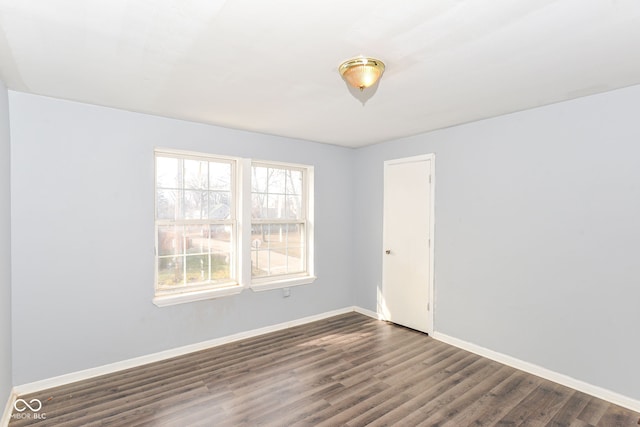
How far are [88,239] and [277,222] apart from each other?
6.69ft

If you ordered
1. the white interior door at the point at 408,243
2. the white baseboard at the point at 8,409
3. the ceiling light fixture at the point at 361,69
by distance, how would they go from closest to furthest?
the ceiling light fixture at the point at 361,69
the white baseboard at the point at 8,409
the white interior door at the point at 408,243

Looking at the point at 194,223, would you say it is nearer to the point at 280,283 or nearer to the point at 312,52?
the point at 280,283

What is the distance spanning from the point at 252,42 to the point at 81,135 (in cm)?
204

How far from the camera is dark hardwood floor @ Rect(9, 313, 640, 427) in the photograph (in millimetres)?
2365

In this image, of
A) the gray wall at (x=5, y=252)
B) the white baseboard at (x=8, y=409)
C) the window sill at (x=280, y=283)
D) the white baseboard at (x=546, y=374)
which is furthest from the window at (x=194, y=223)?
the white baseboard at (x=546, y=374)

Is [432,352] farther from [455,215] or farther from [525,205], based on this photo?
[525,205]

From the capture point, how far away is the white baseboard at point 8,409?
7.43ft

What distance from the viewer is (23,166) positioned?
2.65 meters

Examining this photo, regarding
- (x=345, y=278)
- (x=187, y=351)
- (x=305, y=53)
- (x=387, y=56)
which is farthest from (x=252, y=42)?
(x=345, y=278)

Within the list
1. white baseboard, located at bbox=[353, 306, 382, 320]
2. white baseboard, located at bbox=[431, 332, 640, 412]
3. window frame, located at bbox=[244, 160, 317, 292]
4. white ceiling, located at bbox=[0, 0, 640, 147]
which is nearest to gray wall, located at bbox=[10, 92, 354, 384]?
white ceiling, located at bbox=[0, 0, 640, 147]

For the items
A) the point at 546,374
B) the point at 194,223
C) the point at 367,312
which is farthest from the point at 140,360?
the point at 546,374

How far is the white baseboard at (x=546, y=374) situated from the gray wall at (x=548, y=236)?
5cm

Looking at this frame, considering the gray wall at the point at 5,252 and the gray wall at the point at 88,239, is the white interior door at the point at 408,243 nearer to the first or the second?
the gray wall at the point at 88,239

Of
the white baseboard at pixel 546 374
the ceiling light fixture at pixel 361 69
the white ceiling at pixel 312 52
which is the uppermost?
the white ceiling at pixel 312 52
